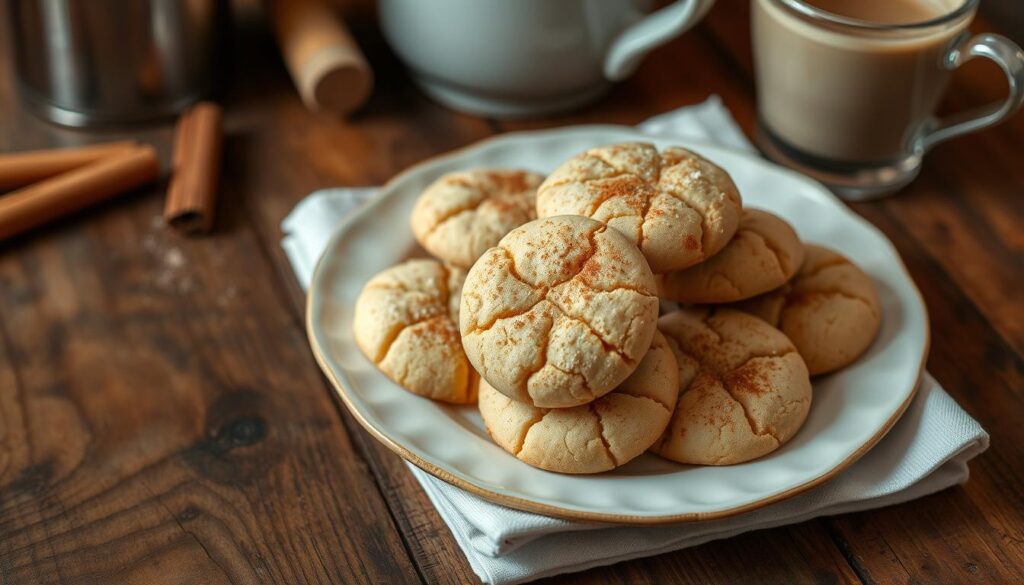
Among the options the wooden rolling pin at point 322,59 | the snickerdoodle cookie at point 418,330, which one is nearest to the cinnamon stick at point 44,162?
the wooden rolling pin at point 322,59

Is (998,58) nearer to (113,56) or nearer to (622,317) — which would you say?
(622,317)

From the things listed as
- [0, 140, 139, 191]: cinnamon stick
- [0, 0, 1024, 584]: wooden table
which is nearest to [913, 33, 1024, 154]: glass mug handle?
[0, 0, 1024, 584]: wooden table

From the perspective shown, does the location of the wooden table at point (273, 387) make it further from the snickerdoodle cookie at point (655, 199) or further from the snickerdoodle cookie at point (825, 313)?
the snickerdoodle cookie at point (655, 199)

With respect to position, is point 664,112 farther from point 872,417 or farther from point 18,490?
point 18,490

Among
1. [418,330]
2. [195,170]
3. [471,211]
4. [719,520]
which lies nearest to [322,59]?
[195,170]

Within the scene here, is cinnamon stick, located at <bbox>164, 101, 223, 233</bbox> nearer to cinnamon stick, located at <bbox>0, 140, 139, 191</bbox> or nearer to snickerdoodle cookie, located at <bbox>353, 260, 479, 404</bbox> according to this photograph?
cinnamon stick, located at <bbox>0, 140, 139, 191</bbox>
